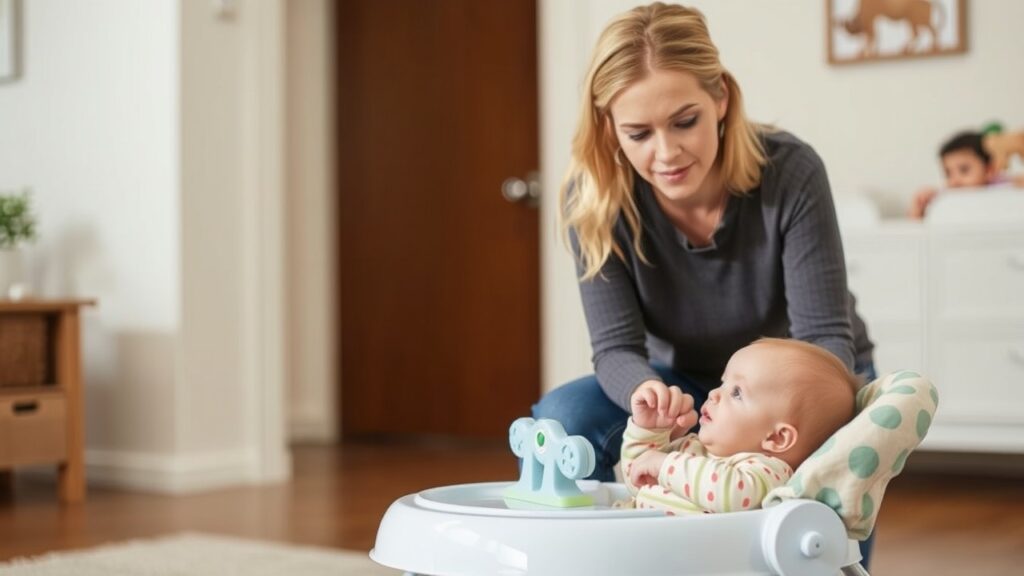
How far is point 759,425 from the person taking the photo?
1367 mm

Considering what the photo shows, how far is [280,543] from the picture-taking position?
102 inches

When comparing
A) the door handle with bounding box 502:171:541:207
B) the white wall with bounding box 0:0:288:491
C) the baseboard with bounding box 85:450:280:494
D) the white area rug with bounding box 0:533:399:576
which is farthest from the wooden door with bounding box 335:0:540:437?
the white area rug with bounding box 0:533:399:576

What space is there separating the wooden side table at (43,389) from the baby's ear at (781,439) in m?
2.38

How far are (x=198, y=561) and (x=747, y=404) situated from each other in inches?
52.5

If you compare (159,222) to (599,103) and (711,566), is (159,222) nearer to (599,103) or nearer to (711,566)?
(599,103)

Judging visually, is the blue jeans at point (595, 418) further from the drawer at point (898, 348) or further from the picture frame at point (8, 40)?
the picture frame at point (8, 40)

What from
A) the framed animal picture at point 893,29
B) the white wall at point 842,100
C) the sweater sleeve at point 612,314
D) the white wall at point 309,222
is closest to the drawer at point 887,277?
the white wall at point 842,100

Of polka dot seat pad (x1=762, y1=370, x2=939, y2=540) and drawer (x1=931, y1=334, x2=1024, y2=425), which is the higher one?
polka dot seat pad (x1=762, y1=370, x2=939, y2=540)

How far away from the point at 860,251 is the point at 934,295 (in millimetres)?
207

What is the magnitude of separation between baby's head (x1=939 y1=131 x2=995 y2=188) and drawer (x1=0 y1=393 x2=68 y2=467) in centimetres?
230

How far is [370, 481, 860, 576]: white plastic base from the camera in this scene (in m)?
1.20

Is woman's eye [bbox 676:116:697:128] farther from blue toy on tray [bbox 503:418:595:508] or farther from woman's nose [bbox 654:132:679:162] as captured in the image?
blue toy on tray [bbox 503:418:595:508]

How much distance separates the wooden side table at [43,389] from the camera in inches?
129

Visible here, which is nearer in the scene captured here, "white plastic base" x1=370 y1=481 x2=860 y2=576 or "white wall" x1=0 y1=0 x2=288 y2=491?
"white plastic base" x1=370 y1=481 x2=860 y2=576
